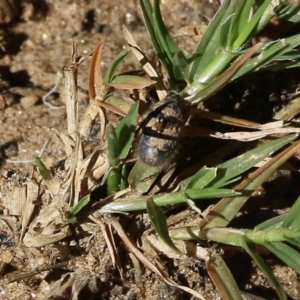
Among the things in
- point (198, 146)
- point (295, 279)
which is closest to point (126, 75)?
point (198, 146)

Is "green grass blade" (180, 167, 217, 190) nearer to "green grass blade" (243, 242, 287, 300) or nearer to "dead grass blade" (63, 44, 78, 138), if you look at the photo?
"green grass blade" (243, 242, 287, 300)

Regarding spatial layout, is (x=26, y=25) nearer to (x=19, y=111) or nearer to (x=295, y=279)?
(x=19, y=111)

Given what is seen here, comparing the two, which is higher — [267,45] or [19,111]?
[267,45]

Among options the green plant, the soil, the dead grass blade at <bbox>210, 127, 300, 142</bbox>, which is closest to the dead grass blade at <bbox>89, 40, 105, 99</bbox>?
the green plant

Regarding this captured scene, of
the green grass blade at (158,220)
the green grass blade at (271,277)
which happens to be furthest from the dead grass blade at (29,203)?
the green grass blade at (271,277)

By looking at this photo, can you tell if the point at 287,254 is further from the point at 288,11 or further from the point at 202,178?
the point at 288,11

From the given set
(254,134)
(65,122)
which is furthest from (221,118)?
(65,122)
